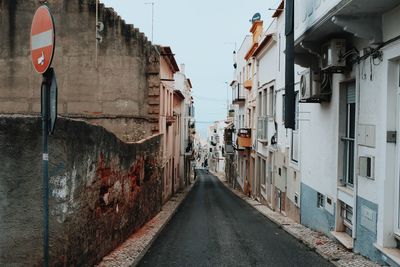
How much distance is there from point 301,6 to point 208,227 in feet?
20.6

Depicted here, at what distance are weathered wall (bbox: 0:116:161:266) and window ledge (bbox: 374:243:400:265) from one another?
4471 millimetres

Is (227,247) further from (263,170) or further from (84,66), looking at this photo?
(263,170)

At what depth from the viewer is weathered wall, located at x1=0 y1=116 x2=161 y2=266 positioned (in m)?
5.36

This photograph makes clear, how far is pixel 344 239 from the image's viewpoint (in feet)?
→ 28.9

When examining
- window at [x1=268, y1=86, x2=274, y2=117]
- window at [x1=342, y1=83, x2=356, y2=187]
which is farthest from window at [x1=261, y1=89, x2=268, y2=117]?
window at [x1=342, y1=83, x2=356, y2=187]

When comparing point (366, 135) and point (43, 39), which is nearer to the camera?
point (43, 39)

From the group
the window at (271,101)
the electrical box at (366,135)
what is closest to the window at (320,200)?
the electrical box at (366,135)

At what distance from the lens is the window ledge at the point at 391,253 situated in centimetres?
640

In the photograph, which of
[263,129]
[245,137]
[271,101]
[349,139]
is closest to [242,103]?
[245,137]

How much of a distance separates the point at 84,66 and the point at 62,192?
1090cm

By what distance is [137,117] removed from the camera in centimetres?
1669

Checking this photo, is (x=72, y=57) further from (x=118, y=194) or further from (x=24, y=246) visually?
(x=24, y=246)

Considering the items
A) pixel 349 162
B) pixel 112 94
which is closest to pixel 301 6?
pixel 349 162

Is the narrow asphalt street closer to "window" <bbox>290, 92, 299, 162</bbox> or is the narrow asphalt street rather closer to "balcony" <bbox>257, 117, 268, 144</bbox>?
"window" <bbox>290, 92, 299, 162</bbox>
